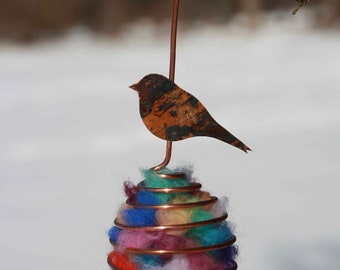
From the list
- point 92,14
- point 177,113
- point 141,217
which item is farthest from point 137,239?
point 92,14

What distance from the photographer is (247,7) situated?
4.12 m

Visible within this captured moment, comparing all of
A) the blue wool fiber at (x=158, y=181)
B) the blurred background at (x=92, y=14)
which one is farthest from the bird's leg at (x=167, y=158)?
the blurred background at (x=92, y=14)

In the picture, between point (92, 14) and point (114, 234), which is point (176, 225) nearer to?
point (114, 234)

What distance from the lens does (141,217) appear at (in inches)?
47.9

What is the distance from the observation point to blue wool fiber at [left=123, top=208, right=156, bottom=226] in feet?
3.98

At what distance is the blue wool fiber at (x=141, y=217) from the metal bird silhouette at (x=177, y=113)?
94mm

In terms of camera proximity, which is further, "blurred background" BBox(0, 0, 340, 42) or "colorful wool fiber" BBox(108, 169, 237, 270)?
"blurred background" BBox(0, 0, 340, 42)

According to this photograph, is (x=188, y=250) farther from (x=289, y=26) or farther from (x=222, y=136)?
(x=289, y=26)

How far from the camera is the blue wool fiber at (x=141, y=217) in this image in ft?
3.98

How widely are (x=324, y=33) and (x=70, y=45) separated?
1021mm

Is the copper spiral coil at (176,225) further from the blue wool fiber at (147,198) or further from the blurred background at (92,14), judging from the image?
the blurred background at (92,14)

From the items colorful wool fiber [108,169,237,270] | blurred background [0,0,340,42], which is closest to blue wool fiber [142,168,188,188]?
colorful wool fiber [108,169,237,270]

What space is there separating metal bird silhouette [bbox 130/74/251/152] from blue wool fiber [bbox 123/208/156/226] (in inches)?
3.7

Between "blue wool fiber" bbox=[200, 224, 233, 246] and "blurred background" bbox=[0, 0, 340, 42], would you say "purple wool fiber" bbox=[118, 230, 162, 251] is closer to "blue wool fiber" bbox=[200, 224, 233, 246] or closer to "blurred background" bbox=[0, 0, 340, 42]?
"blue wool fiber" bbox=[200, 224, 233, 246]
